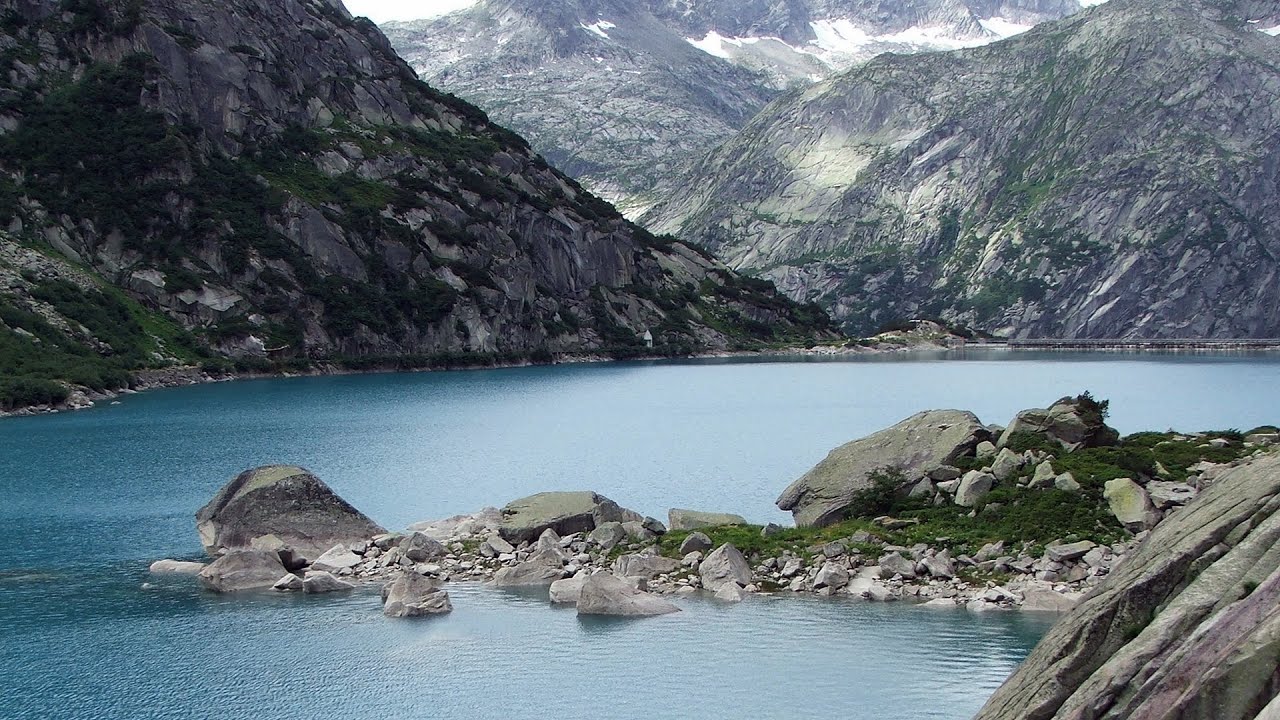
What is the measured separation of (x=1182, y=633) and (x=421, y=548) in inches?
1482

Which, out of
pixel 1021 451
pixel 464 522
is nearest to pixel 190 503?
pixel 464 522

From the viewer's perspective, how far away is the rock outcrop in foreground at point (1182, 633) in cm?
1532

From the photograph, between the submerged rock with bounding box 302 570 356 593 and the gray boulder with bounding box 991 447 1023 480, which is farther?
the gray boulder with bounding box 991 447 1023 480

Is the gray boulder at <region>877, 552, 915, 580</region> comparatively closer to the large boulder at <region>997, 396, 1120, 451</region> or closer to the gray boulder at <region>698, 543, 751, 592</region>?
the gray boulder at <region>698, 543, 751, 592</region>

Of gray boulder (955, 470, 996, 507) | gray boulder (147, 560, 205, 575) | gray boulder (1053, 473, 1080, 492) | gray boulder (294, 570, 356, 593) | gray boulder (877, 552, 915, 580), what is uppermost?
gray boulder (1053, 473, 1080, 492)

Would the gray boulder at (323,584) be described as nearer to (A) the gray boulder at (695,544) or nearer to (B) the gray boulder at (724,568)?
(A) the gray boulder at (695,544)

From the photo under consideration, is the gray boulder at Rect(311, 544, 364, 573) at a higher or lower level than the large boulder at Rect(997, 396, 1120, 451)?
lower

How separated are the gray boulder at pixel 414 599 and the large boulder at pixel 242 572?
640cm

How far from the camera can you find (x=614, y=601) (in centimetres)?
4184

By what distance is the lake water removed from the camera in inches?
1331

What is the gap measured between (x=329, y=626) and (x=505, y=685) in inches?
370

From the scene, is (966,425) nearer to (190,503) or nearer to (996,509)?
(996,509)

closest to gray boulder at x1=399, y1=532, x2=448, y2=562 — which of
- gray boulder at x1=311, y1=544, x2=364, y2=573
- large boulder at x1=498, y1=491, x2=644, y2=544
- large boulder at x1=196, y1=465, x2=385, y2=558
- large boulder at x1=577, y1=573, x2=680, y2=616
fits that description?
gray boulder at x1=311, y1=544, x2=364, y2=573

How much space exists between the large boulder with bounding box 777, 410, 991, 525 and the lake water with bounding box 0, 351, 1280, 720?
29.0 feet
